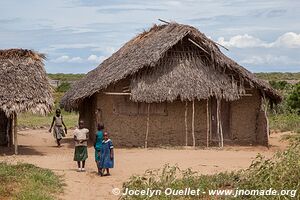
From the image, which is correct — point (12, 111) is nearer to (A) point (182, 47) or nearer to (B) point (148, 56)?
(B) point (148, 56)

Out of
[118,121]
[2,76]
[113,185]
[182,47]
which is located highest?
[182,47]

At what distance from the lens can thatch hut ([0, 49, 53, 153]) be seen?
51.0 ft

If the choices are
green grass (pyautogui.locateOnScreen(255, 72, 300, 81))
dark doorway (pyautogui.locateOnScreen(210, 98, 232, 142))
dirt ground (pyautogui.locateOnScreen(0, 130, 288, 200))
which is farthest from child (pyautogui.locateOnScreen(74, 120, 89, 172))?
green grass (pyautogui.locateOnScreen(255, 72, 300, 81))

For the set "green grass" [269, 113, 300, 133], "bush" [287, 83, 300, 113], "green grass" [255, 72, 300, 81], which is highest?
"green grass" [255, 72, 300, 81]

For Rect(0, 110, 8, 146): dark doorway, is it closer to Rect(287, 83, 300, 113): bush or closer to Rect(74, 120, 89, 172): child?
Rect(74, 120, 89, 172): child

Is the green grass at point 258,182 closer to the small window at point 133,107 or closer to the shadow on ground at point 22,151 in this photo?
the shadow on ground at point 22,151

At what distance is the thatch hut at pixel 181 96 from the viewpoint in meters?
17.9

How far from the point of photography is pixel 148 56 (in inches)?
707

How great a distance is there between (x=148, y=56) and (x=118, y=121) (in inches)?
100

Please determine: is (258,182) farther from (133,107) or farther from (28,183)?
(133,107)

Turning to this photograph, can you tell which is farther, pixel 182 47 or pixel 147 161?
pixel 182 47

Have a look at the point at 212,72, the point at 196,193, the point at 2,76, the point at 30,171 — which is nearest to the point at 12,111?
the point at 2,76

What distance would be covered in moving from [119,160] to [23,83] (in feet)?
12.6

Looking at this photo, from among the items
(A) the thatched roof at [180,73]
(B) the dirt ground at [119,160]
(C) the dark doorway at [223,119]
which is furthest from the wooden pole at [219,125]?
(A) the thatched roof at [180,73]
